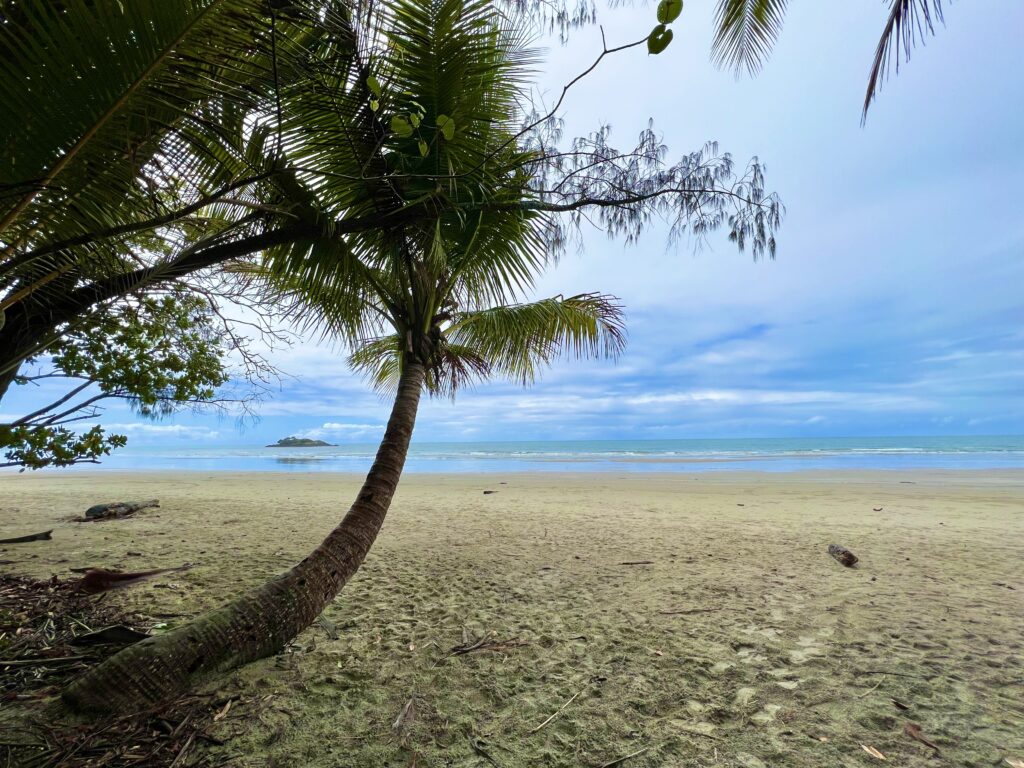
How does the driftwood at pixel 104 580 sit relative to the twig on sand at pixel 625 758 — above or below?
above

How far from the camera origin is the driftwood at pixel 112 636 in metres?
2.87

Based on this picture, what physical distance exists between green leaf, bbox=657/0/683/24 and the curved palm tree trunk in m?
2.99

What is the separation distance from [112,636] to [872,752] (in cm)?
384

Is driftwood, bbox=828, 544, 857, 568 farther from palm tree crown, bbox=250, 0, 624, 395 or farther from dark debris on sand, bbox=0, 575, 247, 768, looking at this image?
dark debris on sand, bbox=0, 575, 247, 768

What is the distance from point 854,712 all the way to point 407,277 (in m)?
3.92

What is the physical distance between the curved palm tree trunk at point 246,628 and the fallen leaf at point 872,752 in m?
2.70

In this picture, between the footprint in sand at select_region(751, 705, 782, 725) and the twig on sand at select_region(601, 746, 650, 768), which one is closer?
the twig on sand at select_region(601, 746, 650, 768)

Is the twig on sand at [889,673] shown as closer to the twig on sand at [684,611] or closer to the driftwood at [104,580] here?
the twig on sand at [684,611]

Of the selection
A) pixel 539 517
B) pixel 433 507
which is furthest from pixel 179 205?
pixel 433 507

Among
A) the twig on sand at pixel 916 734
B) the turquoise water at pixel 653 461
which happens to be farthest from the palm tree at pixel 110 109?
the turquoise water at pixel 653 461

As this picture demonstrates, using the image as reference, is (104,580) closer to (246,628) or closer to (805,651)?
(246,628)

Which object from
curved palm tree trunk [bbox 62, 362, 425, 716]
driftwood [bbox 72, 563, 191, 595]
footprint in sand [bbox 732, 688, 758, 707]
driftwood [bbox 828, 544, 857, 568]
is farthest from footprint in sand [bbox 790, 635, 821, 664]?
driftwood [bbox 72, 563, 191, 595]

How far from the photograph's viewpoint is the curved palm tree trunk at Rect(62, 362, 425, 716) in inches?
88.0

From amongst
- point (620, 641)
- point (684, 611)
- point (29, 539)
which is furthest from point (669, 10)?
point (29, 539)
